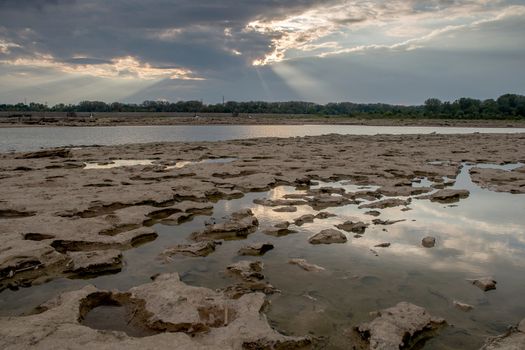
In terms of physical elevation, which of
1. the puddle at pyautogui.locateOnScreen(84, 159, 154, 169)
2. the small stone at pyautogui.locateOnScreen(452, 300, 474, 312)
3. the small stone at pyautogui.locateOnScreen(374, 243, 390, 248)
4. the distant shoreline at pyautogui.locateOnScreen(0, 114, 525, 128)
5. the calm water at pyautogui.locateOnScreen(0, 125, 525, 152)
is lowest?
the small stone at pyautogui.locateOnScreen(452, 300, 474, 312)

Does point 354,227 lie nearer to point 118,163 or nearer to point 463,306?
point 463,306

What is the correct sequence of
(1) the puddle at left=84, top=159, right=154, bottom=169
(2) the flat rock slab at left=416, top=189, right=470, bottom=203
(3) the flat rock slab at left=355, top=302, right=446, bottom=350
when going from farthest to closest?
1. (1) the puddle at left=84, top=159, right=154, bottom=169
2. (2) the flat rock slab at left=416, top=189, right=470, bottom=203
3. (3) the flat rock slab at left=355, top=302, right=446, bottom=350

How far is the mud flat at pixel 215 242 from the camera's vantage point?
11.0 feet

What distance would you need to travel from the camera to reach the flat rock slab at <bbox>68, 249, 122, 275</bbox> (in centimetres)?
473

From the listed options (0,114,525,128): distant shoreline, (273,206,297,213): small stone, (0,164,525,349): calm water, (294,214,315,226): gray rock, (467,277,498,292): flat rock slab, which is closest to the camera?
(0,164,525,349): calm water

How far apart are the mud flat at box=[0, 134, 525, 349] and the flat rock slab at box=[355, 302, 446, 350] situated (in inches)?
0.7

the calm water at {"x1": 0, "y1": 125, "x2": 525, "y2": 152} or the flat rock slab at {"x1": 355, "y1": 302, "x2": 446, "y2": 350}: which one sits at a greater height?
the calm water at {"x1": 0, "y1": 125, "x2": 525, "y2": 152}

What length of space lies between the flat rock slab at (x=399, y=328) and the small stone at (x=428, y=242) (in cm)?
210

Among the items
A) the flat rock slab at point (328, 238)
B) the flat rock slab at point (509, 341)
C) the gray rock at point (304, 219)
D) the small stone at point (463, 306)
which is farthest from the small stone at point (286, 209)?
the flat rock slab at point (509, 341)

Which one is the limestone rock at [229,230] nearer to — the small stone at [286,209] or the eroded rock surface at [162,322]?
the small stone at [286,209]

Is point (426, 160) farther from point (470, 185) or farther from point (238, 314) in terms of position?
point (238, 314)

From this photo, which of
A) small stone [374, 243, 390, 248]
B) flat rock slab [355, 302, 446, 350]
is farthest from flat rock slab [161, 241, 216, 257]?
flat rock slab [355, 302, 446, 350]

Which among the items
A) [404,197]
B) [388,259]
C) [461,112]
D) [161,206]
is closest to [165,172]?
[161,206]

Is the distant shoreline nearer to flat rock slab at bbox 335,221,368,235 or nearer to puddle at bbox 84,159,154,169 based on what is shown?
puddle at bbox 84,159,154,169
